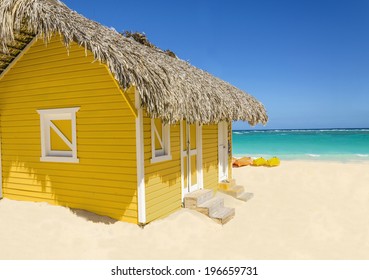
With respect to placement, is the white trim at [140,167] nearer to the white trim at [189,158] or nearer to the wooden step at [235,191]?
the white trim at [189,158]

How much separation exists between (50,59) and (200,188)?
16.1 ft

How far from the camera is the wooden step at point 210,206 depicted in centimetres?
679

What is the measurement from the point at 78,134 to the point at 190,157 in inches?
115

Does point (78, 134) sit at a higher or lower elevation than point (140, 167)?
higher

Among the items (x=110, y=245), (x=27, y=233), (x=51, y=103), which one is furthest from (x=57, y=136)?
(x=110, y=245)

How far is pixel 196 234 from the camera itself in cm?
594

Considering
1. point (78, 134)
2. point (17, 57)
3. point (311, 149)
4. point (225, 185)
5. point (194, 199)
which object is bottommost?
point (311, 149)

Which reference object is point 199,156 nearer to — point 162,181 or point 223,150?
point 223,150

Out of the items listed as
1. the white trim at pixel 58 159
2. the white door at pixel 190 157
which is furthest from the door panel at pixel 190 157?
the white trim at pixel 58 159

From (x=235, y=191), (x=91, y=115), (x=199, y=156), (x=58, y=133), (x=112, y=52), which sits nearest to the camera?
(x=112, y=52)

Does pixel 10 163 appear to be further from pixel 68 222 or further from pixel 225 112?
pixel 225 112

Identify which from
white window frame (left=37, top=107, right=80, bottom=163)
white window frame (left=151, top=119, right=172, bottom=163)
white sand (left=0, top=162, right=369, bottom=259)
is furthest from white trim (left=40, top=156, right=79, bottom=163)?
white window frame (left=151, top=119, right=172, bottom=163)

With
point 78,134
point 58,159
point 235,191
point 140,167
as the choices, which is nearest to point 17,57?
point 78,134

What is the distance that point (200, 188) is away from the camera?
837 cm
